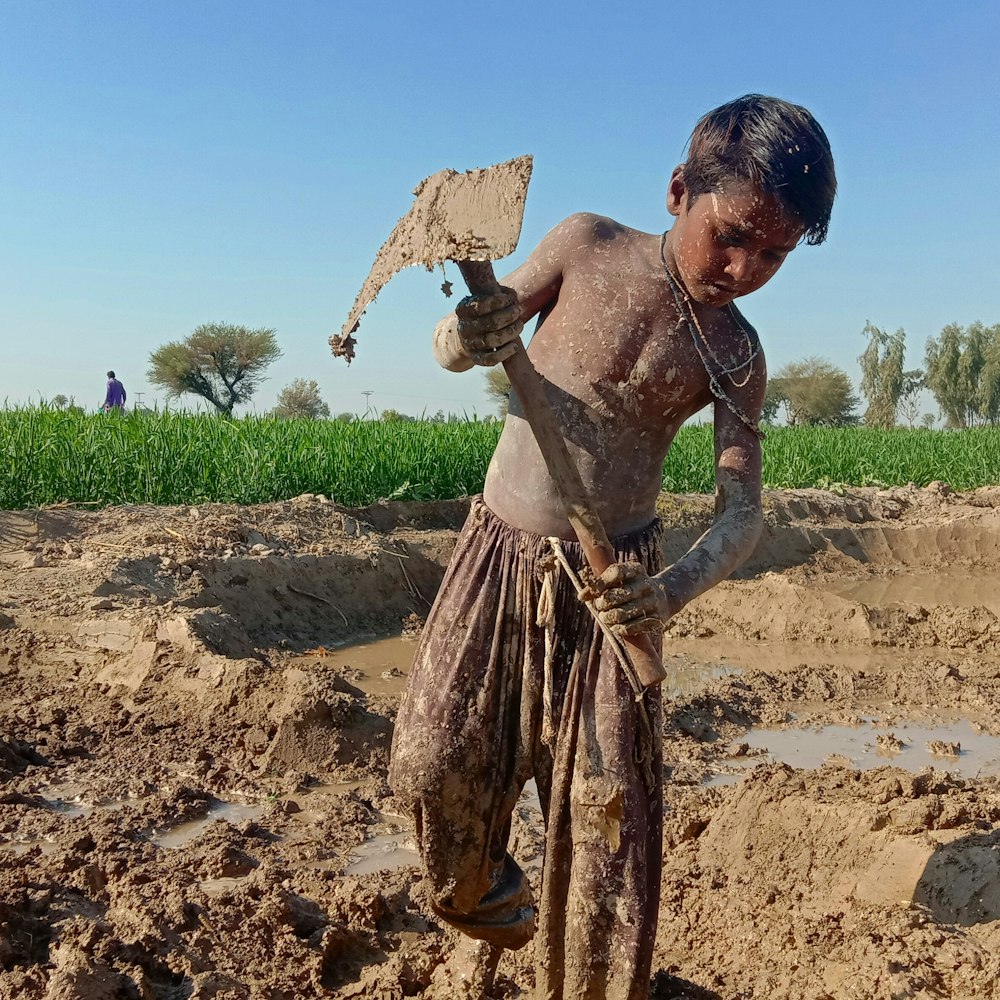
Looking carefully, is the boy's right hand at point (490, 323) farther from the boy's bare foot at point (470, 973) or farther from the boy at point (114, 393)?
the boy at point (114, 393)

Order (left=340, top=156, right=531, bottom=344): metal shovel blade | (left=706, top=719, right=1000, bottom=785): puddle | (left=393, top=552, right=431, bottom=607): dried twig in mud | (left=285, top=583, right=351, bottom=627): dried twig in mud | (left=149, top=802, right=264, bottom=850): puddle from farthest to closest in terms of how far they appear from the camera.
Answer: (left=393, top=552, right=431, bottom=607): dried twig in mud < (left=285, top=583, right=351, bottom=627): dried twig in mud < (left=706, top=719, right=1000, bottom=785): puddle < (left=149, top=802, right=264, bottom=850): puddle < (left=340, top=156, right=531, bottom=344): metal shovel blade

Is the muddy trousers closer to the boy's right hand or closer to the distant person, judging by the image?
the boy's right hand

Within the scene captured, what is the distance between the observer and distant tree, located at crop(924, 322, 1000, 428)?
42.9 metres

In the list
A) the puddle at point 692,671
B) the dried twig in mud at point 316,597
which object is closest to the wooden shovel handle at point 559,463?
the puddle at point 692,671

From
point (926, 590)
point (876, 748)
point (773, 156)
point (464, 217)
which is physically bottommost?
point (876, 748)

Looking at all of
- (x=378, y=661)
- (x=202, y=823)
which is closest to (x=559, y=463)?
(x=202, y=823)

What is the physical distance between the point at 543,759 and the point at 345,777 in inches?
91.4

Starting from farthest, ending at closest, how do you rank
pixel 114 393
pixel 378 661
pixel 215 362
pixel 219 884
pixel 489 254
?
pixel 215 362 → pixel 114 393 → pixel 378 661 → pixel 219 884 → pixel 489 254

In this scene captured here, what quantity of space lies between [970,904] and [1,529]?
5871 mm

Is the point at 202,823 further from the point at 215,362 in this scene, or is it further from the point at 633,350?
the point at 215,362

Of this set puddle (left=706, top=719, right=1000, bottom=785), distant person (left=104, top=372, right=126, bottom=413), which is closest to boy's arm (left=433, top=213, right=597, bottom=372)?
puddle (left=706, top=719, right=1000, bottom=785)

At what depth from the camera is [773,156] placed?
176 cm

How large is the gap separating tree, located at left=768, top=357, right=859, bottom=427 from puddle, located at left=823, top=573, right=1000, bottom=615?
137 feet

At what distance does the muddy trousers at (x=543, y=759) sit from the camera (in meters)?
1.85
